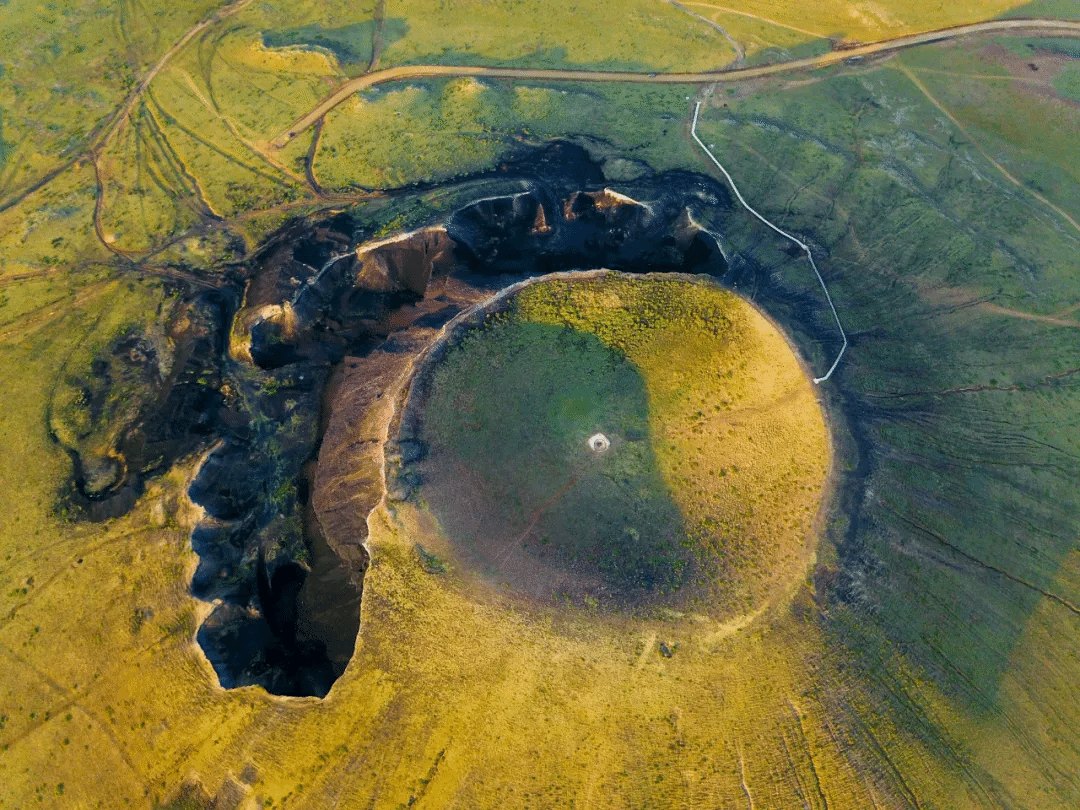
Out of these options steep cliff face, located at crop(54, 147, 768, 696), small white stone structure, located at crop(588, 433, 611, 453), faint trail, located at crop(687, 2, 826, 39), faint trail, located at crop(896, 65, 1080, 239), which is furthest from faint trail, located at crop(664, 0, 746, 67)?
small white stone structure, located at crop(588, 433, 611, 453)

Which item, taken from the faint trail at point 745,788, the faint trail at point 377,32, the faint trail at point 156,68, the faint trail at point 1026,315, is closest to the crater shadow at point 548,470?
the faint trail at point 745,788

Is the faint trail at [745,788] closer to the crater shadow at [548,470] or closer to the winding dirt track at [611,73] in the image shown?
the crater shadow at [548,470]

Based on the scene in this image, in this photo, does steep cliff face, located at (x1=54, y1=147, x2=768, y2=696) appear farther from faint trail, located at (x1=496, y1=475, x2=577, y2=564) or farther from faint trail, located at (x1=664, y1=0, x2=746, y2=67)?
faint trail, located at (x1=664, y1=0, x2=746, y2=67)

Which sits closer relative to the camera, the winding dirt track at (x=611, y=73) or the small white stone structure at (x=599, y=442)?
the small white stone structure at (x=599, y=442)

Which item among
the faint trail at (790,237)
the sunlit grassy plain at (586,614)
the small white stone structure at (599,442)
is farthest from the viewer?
the faint trail at (790,237)

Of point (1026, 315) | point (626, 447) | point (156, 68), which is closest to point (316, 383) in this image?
point (626, 447)

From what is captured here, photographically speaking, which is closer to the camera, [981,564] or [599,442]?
[981,564]

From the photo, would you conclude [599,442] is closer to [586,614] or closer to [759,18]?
[586,614]
